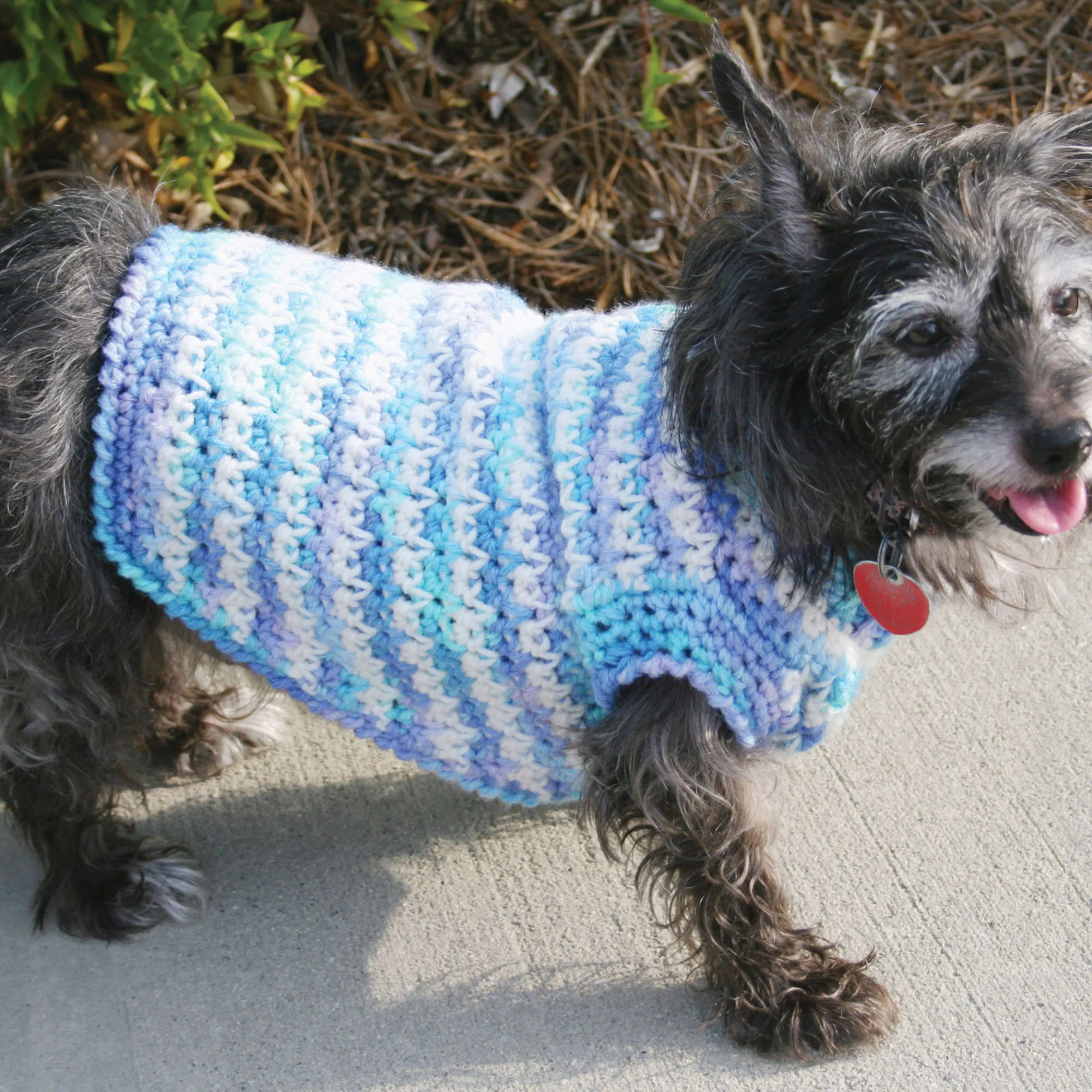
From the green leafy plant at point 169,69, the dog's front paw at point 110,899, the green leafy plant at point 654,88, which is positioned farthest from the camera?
the green leafy plant at point 654,88

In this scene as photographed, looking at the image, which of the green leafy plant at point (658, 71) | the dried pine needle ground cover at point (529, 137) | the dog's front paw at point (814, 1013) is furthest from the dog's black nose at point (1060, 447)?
the dried pine needle ground cover at point (529, 137)

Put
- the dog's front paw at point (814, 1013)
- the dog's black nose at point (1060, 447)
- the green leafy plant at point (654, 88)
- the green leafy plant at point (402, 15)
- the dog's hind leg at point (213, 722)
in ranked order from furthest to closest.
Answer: the green leafy plant at point (402, 15) → the green leafy plant at point (654, 88) → the dog's hind leg at point (213, 722) → the dog's front paw at point (814, 1013) → the dog's black nose at point (1060, 447)

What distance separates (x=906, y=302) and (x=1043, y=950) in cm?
143

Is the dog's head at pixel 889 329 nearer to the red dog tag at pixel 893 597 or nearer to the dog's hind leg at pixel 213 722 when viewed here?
the red dog tag at pixel 893 597

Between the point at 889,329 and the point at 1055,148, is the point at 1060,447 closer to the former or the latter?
the point at 889,329

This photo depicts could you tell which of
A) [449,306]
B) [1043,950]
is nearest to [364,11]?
[449,306]

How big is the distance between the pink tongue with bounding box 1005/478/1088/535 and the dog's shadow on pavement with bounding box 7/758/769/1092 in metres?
1.22

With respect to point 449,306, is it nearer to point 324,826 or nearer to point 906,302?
point 906,302

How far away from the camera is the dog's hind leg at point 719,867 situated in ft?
7.22

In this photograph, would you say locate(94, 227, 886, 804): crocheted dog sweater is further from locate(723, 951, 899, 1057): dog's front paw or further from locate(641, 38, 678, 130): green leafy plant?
locate(641, 38, 678, 130): green leafy plant

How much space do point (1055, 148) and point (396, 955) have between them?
2014 millimetres

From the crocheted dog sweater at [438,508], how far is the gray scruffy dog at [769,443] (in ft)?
0.28

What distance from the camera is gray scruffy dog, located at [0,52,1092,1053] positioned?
6.19 feet

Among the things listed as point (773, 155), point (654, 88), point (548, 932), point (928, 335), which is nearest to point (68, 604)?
point (548, 932)
